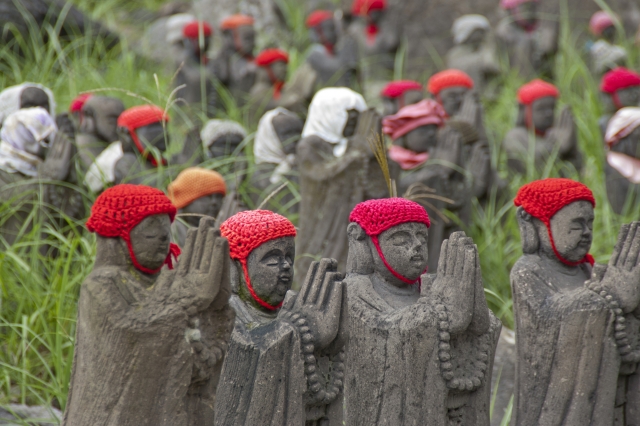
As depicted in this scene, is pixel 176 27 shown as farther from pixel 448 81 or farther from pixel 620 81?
pixel 620 81

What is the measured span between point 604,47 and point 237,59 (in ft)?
14.4

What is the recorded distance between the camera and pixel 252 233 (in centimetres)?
331

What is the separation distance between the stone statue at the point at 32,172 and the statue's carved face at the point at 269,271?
101 inches

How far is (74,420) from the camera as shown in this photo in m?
2.99

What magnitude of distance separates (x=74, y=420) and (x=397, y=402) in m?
1.26

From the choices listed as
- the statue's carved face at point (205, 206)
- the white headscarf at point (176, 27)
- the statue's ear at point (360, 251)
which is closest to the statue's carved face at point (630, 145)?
the statue's carved face at point (205, 206)

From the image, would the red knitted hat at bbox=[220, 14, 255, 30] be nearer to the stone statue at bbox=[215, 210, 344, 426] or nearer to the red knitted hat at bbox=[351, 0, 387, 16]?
the red knitted hat at bbox=[351, 0, 387, 16]

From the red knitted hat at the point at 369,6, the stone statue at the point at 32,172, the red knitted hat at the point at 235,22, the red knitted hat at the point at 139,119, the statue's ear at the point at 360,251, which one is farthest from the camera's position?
the red knitted hat at the point at 369,6

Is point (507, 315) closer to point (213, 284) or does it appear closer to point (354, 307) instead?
point (354, 307)

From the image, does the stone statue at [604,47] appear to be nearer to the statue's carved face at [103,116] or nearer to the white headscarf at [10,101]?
the statue's carved face at [103,116]

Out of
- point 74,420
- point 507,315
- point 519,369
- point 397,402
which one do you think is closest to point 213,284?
point 74,420

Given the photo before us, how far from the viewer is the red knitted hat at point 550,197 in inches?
154

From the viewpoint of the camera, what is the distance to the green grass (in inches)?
184

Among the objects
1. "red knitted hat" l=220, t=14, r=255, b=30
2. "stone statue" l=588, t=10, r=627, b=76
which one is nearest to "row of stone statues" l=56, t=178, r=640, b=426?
"stone statue" l=588, t=10, r=627, b=76
